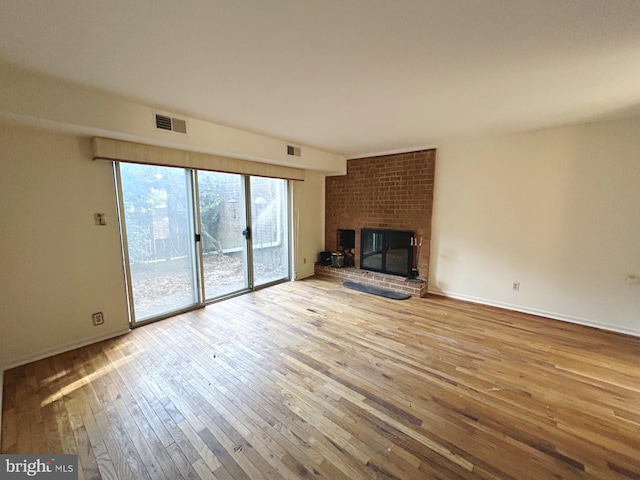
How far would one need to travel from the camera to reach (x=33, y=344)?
231cm

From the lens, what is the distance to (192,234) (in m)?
3.38

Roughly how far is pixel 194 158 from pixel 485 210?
395 centimetres

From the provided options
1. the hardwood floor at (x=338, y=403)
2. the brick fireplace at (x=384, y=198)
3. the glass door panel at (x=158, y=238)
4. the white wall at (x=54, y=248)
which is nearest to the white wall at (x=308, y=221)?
the brick fireplace at (x=384, y=198)

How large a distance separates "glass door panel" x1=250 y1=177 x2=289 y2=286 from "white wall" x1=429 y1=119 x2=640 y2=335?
8.58 ft

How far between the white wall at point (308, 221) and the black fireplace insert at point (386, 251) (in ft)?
3.22

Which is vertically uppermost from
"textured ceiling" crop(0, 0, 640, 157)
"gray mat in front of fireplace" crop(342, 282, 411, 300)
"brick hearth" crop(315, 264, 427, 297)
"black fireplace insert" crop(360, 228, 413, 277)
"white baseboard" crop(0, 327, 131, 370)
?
"textured ceiling" crop(0, 0, 640, 157)

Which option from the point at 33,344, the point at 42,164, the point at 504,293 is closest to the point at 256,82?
the point at 42,164

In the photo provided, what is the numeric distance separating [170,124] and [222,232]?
1.59 meters

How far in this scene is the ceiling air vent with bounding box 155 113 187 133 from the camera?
2488 mm

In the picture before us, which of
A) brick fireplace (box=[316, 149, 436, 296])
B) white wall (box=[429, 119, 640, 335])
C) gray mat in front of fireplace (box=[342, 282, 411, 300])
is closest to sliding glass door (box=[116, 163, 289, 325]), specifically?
brick fireplace (box=[316, 149, 436, 296])

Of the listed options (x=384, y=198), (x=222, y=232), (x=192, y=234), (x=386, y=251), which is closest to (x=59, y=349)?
(x=192, y=234)

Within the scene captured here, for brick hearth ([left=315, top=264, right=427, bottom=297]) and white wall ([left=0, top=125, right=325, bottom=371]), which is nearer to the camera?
white wall ([left=0, top=125, right=325, bottom=371])

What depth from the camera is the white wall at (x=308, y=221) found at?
4754 millimetres

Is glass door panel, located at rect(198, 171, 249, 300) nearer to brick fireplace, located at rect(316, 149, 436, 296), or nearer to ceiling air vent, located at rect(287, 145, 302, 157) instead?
ceiling air vent, located at rect(287, 145, 302, 157)
